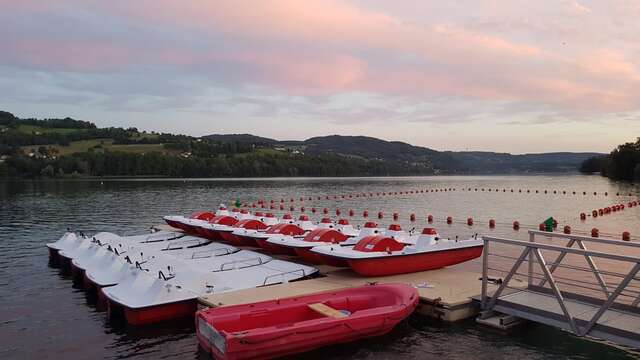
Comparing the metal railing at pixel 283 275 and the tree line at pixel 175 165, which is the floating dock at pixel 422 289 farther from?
the tree line at pixel 175 165

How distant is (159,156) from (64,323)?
141 meters

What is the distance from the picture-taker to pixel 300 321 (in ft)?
39.3

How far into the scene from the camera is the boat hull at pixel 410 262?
1603cm

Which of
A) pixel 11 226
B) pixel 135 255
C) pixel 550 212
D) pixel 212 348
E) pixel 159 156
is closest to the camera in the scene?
pixel 212 348

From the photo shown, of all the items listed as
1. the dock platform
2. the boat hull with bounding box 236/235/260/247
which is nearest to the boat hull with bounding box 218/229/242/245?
the boat hull with bounding box 236/235/260/247

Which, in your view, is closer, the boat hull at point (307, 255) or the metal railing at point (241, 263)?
the metal railing at point (241, 263)

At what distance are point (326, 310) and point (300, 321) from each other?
2.13 ft

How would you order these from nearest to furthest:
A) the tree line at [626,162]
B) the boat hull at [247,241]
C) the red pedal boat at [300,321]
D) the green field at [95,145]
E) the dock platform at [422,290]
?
→ 1. the red pedal boat at [300,321]
2. the dock platform at [422,290]
3. the boat hull at [247,241]
4. the tree line at [626,162]
5. the green field at [95,145]

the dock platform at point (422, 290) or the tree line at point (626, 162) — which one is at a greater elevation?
the tree line at point (626, 162)

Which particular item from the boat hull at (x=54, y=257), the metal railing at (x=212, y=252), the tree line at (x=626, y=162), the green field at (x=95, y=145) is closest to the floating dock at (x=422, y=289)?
the metal railing at (x=212, y=252)

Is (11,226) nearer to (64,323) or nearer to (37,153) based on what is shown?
(64,323)

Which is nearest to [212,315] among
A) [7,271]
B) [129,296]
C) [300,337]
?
[300,337]

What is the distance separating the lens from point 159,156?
492 ft

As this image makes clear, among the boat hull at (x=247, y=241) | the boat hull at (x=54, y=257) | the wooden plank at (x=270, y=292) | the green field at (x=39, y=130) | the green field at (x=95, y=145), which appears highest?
the green field at (x=39, y=130)
